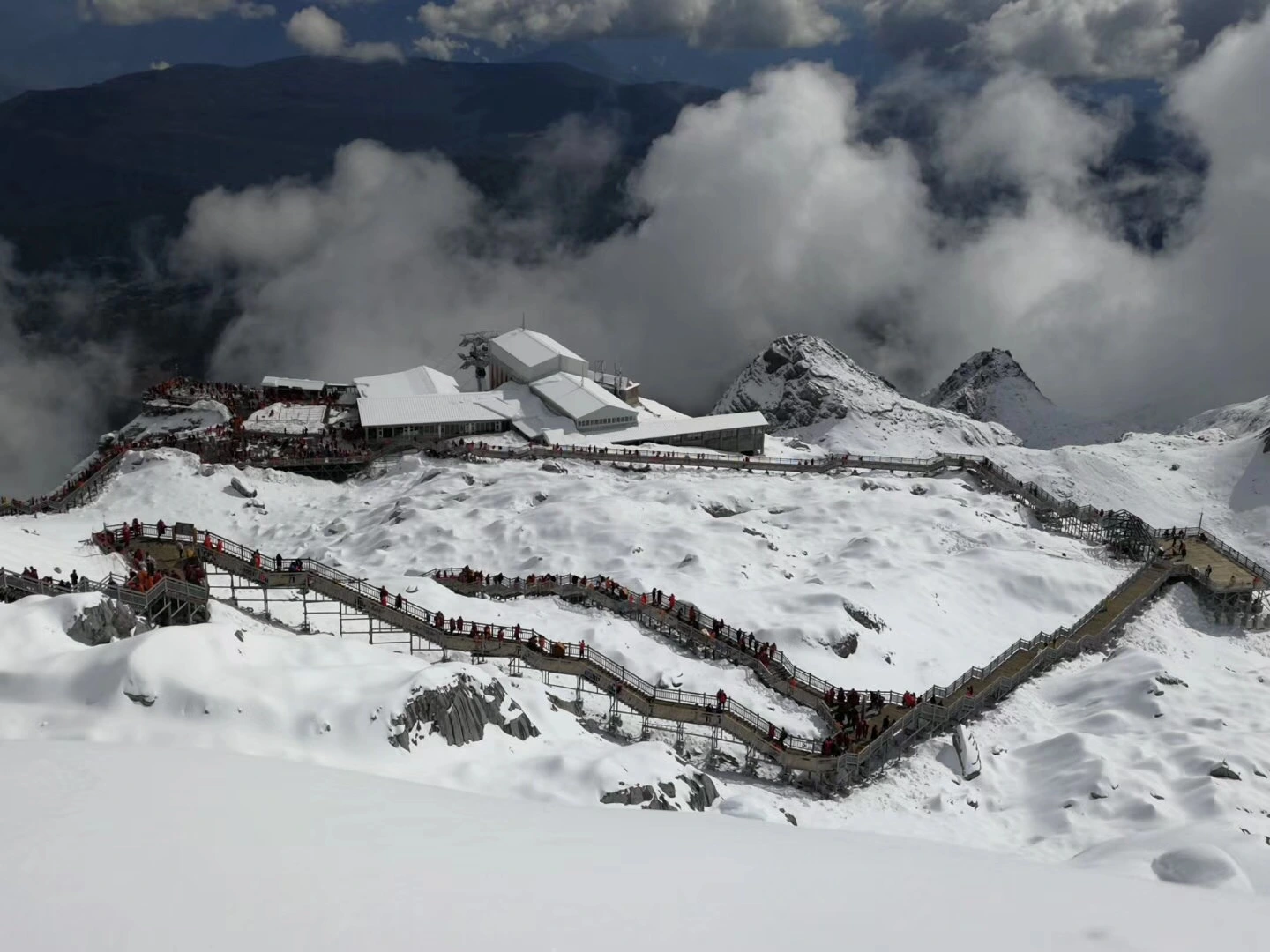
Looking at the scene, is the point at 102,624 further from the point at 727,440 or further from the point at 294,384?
the point at 294,384

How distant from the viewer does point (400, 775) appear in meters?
26.4

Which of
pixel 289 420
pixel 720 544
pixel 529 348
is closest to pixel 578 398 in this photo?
pixel 529 348

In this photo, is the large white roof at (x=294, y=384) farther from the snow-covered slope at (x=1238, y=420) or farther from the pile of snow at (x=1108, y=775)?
the snow-covered slope at (x=1238, y=420)

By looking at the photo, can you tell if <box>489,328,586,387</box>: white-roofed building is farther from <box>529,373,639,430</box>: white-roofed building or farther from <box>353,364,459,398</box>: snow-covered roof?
<box>353,364,459,398</box>: snow-covered roof

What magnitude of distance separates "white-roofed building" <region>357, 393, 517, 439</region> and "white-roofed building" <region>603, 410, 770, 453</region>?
36.5ft

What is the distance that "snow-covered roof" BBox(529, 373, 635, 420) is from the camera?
294ft

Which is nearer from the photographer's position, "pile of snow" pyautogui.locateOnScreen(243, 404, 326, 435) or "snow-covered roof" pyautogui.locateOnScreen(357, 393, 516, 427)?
"snow-covered roof" pyautogui.locateOnScreen(357, 393, 516, 427)

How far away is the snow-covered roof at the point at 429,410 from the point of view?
80938 mm

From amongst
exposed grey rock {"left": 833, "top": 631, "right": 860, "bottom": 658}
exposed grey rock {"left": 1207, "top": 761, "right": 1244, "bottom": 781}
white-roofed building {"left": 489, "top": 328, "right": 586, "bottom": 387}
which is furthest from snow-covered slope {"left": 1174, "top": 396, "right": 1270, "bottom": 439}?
exposed grey rock {"left": 1207, "top": 761, "right": 1244, "bottom": 781}

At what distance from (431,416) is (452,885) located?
229ft

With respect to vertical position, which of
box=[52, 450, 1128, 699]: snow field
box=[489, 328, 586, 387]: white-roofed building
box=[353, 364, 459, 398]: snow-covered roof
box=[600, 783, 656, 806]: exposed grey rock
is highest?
box=[489, 328, 586, 387]: white-roofed building

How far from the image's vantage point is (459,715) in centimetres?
2955

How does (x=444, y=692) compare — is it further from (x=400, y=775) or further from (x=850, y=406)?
(x=850, y=406)

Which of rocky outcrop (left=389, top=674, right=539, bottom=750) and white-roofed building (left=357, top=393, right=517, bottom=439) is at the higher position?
rocky outcrop (left=389, top=674, right=539, bottom=750)
